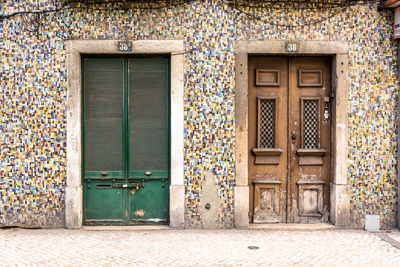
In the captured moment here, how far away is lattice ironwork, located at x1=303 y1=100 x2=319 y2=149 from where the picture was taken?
7.24 m

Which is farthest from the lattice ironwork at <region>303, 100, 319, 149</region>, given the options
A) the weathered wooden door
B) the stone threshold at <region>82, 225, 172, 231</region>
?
the stone threshold at <region>82, 225, 172, 231</region>

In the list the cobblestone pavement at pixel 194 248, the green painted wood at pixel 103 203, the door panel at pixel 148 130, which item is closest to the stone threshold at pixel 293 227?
the cobblestone pavement at pixel 194 248

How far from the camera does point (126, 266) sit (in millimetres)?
5152

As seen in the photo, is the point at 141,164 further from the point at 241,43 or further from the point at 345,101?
the point at 345,101

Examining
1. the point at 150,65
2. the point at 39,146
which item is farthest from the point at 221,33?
the point at 39,146

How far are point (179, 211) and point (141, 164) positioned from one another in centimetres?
107

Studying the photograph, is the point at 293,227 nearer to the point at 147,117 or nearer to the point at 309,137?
the point at 309,137

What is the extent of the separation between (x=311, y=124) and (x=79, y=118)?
13.6ft

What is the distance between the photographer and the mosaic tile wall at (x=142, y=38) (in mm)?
6848

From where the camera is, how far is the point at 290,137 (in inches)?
283

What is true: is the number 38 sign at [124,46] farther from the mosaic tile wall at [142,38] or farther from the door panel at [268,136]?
the door panel at [268,136]

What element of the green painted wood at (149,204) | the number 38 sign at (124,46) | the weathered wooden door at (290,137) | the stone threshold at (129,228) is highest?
the number 38 sign at (124,46)

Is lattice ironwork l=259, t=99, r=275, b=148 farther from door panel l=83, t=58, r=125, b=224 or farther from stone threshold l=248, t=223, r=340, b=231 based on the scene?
door panel l=83, t=58, r=125, b=224

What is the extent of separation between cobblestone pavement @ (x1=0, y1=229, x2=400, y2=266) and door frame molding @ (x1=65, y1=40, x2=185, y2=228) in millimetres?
411
